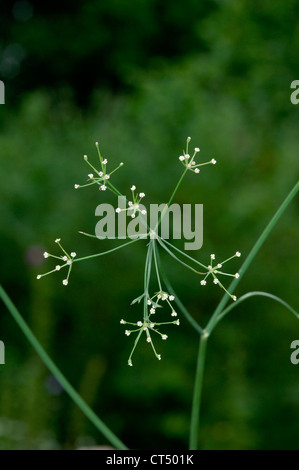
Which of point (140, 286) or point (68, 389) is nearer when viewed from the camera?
point (68, 389)

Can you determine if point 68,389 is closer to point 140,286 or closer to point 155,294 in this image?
point 155,294

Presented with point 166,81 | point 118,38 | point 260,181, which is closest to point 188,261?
point 260,181

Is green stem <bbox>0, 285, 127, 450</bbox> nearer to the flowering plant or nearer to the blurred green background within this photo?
the flowering plant

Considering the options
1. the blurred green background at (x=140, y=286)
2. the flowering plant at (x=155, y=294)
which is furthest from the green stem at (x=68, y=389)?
the blurred green background at (x=140, y=286)

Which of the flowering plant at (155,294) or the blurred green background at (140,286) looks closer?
the flowering plant at (155,294)

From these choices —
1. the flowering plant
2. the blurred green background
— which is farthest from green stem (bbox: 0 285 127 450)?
the blurred green background

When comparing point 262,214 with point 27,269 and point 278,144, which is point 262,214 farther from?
point 27,269

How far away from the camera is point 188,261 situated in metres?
2.59

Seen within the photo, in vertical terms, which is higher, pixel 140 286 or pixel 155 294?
pixel 140 286

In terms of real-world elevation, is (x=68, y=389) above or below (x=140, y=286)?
below

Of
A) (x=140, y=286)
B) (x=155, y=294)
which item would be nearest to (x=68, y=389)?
(x=155, y=294)

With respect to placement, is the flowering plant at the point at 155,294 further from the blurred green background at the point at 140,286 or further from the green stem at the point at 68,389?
the blurred green background at the point at 140,286

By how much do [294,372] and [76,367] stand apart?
102 cm

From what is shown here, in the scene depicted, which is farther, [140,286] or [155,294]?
[140,286]
